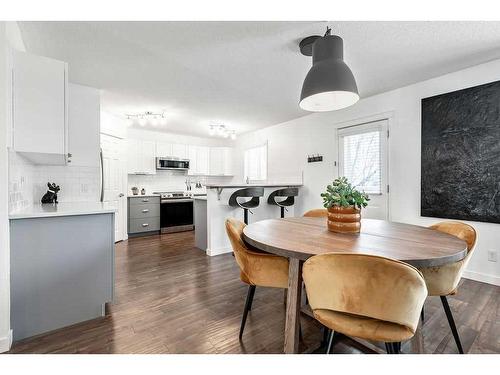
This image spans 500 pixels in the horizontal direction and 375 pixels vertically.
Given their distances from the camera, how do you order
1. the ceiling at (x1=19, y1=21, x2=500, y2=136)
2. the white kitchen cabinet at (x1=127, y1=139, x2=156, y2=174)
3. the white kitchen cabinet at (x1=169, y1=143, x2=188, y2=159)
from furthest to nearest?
the white kitchen cabinet at (x1=169, y1=143, x2=188, y2=159) → the white kitchen cabinet at (x1=127, y1=139, x2=156, y2=174) → the ceiling at (x1=19, y1=21, x2=500, y2=136)

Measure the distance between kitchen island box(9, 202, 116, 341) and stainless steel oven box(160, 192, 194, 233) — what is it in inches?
131

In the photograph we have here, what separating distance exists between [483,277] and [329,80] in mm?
2903

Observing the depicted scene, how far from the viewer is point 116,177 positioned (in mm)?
4461

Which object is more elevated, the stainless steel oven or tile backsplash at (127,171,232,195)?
tile backsplash at (127,171,232,195)

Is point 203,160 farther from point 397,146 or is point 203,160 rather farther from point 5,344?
point 5,344

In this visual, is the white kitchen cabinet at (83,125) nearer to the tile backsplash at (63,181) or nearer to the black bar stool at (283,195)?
the tile backsplash at (63,181)

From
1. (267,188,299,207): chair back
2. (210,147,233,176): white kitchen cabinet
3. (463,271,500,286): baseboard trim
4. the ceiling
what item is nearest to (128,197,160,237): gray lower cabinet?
(210,147,233,176): white kitchen cabinet

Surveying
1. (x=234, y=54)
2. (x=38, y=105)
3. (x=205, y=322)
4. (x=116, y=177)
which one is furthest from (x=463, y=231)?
(x=116, y=177)

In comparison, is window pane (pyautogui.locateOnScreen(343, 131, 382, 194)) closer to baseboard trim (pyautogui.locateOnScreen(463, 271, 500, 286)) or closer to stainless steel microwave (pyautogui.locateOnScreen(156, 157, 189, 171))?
baseboard trim (pyautogui.locateOnScreen(463, 271, 500, 286))

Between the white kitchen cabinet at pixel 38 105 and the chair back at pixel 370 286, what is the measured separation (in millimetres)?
2181

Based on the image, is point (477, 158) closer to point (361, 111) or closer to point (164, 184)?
point (361, 111)

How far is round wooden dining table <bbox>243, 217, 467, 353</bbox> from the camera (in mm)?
1155

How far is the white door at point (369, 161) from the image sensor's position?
11.6 ft

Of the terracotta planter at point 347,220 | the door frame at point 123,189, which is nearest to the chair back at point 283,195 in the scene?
the terracotta planter at point 347,220
